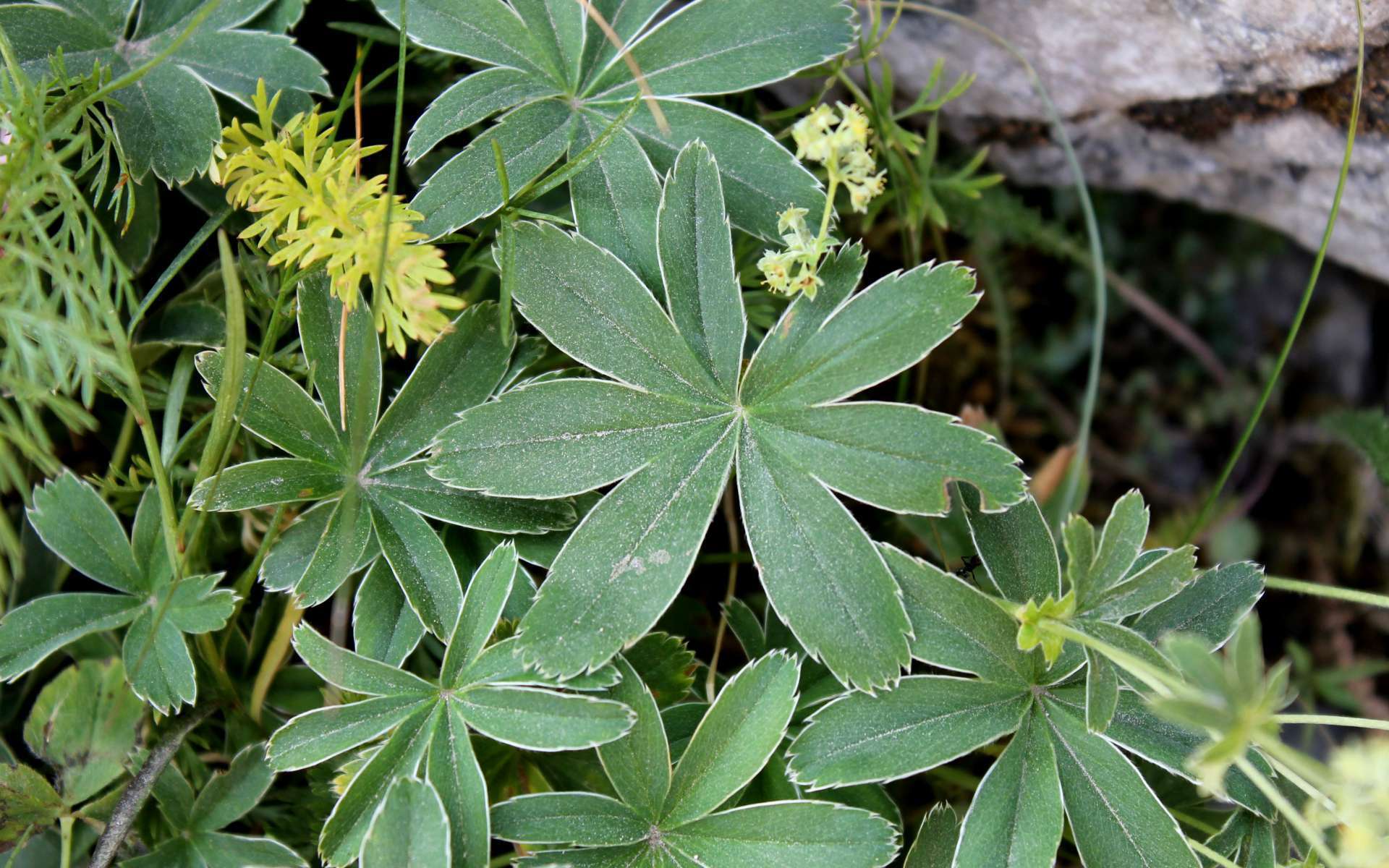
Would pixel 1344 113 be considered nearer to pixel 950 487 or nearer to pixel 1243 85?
pixel 1243 85

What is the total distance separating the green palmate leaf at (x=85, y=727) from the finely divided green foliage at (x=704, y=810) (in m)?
0.70

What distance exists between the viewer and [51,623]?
153 cm

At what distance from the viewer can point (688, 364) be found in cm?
146

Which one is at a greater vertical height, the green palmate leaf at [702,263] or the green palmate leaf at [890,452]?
the green palmate leaf at [702,263]

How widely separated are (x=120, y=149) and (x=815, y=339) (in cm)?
115

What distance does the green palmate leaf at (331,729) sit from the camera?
1.38 m

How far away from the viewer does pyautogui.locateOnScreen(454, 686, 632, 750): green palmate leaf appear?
4.39 ft

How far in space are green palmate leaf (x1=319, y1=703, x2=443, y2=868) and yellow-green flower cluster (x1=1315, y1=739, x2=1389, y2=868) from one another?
1152 mm

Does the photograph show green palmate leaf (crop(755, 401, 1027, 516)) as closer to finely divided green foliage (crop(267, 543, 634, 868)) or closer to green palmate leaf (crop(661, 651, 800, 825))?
green palmate leaf (crop(661, 651, 800, 825))

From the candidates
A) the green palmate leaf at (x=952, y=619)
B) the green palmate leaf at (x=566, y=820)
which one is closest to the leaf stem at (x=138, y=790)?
the green palmate leaf at (x=566, y=820)

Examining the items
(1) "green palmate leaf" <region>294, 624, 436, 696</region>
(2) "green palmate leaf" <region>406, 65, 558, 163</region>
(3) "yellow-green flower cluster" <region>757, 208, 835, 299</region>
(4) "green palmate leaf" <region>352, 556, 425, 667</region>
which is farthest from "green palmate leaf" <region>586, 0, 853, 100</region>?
(1) "green palmate leaf" <region>294, 624, 436, 696</region>

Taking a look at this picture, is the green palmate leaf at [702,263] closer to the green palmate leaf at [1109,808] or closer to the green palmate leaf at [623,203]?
the green palmate leaf at [623,203]

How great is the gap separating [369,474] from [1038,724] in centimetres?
111

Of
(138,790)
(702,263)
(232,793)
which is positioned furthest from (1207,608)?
(138,790)
